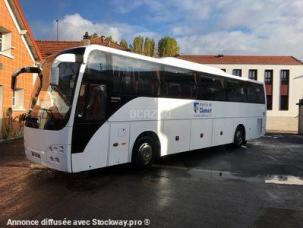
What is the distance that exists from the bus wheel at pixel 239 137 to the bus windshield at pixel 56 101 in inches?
369

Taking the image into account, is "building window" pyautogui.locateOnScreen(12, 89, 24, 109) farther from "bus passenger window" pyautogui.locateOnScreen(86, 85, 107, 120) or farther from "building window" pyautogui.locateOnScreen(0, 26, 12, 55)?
"bus passenger window" pyautogui.locateOnScreen(86, 85, 107, 120)

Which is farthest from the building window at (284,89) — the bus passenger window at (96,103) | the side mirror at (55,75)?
the side mirror at (55,75)

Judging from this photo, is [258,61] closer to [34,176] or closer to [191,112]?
[191,112]

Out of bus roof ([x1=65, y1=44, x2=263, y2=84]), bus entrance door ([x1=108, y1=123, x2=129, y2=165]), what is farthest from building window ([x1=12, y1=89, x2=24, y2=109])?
bus entrance door ([x1=108, y1=123, x2=129, y2=165])

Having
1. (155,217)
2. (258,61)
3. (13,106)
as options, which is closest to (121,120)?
(155,217)

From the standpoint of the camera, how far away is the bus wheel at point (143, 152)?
31.6ft

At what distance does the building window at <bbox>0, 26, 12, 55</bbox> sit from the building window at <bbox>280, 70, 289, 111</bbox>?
44.6 m

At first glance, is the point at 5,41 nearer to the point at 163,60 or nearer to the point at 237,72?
the point at 163,60

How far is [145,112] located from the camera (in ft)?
32.3

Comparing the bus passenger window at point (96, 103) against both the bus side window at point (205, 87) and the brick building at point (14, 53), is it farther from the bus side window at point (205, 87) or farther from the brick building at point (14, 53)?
the brick building at point (14, 53)

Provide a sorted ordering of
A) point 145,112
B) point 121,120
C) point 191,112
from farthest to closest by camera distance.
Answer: point 191,112
point 145,112
point 121,120

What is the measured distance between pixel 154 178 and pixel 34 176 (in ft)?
10.3

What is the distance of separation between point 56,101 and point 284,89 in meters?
50.5

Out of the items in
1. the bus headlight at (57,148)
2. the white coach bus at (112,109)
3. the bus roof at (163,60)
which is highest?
the bus roof at (163,60)
